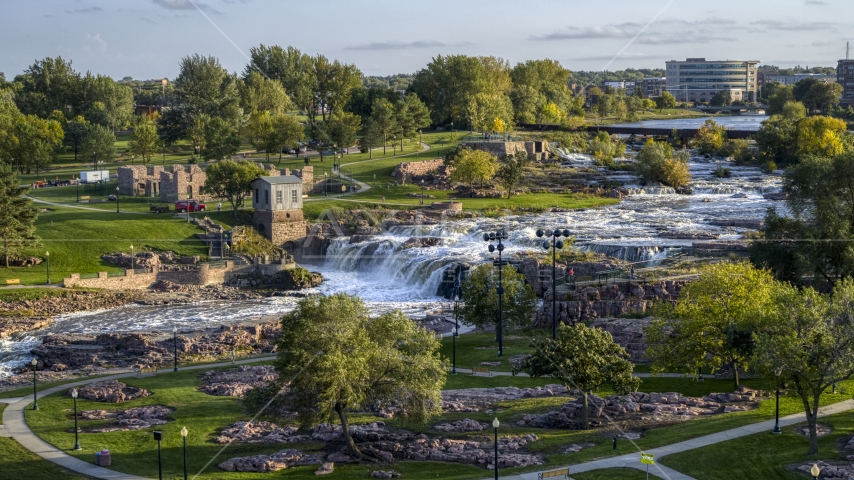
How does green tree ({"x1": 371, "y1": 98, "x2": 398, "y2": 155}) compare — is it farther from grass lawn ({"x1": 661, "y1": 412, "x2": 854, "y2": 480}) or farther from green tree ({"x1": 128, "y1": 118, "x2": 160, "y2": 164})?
grass lawn ({"x1": 661, "y1": 412, "x2": 854, "y2": 480})

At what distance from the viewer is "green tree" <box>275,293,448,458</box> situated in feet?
118

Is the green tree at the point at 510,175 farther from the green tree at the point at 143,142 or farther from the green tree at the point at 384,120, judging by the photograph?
the green tree at the point at 143,142

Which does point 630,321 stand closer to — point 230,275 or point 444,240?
point 444,240

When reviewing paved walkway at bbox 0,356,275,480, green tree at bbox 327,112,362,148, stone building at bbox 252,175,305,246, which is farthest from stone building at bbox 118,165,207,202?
paved walkway at bbox 0,356,275,480

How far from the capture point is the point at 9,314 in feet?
230

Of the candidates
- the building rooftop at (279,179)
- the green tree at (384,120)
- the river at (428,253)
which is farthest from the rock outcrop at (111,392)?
the green tree at (384,120)

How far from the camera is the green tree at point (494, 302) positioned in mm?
59531

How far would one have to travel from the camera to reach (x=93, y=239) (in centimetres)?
8706

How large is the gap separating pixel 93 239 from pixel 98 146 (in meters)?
34.7

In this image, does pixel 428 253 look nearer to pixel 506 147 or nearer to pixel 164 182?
pixel 164 182

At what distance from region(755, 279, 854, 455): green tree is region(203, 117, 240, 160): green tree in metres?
88.4

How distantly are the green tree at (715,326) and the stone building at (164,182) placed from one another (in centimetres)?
6634

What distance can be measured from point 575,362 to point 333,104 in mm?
125439

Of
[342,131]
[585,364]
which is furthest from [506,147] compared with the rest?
[585,364]
